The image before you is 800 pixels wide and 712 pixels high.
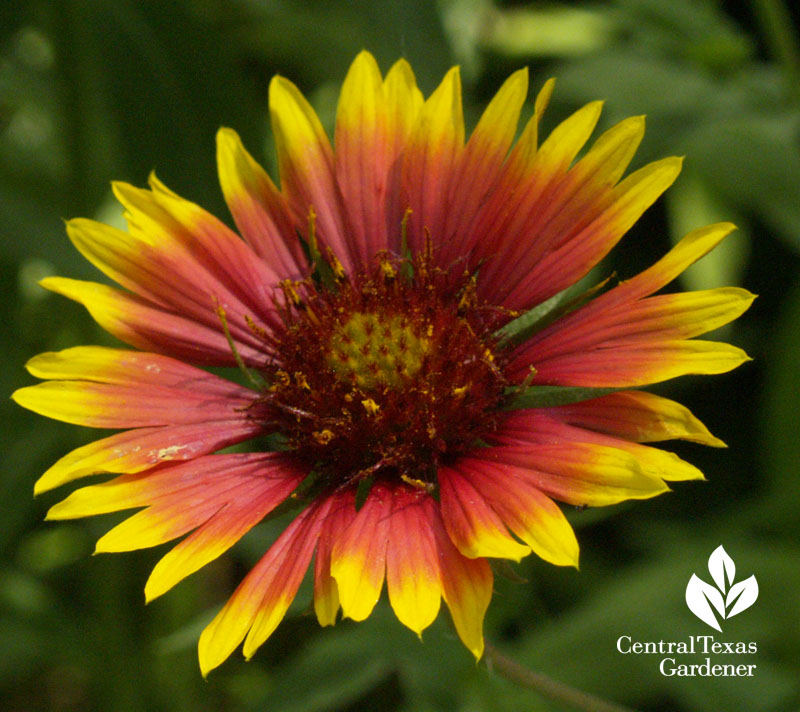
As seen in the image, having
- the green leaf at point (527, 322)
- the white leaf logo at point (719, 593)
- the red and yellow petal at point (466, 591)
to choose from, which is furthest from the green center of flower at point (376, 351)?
the white leaf logo at point (719, 593)

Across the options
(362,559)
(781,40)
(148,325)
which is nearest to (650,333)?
(362,559)

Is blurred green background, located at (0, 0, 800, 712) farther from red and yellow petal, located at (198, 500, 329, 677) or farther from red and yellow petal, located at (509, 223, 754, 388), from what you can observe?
red and yellow petal, located at (509, 223, 754, 388)

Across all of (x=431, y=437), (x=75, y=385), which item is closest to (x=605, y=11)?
(x=431, y=437)

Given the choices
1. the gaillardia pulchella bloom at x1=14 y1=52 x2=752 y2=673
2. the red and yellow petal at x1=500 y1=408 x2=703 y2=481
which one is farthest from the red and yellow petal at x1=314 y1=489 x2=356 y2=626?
the red and yellow petal at x1=500 y1=408 x2=703 y2=481

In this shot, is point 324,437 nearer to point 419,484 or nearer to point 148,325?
point 419,484

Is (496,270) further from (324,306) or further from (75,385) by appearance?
(75,385)
